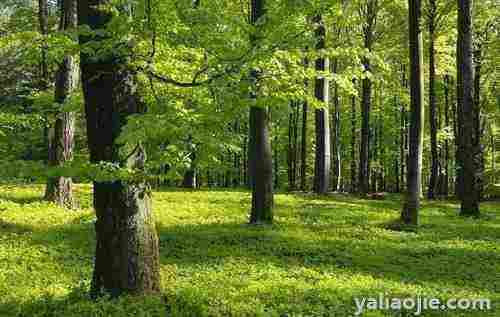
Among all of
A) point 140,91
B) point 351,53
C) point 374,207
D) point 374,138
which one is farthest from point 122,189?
point 374,138

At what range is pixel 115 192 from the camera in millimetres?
7219

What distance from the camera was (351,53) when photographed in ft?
25.4

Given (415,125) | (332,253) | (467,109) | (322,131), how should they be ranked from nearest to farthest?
(332,253) < (415,125) < (467,109) < (322,131)

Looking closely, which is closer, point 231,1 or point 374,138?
point 231,1

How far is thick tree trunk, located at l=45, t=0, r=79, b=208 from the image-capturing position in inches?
588

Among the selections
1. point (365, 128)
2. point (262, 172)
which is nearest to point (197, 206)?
point (262, 172)

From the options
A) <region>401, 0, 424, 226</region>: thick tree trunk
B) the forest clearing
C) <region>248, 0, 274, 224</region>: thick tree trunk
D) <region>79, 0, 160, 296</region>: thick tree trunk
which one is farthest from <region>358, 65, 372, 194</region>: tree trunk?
<region>79, 0, 160, 296</region>: thick tree trunk

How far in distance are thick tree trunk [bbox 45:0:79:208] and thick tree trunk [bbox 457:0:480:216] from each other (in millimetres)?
13701

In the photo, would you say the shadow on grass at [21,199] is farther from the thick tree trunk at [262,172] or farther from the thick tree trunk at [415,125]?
the thick tree trunk at [415,125]

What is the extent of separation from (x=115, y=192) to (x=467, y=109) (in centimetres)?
1608

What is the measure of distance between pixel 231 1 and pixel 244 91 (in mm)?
19849

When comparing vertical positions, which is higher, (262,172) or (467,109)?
(467,109)

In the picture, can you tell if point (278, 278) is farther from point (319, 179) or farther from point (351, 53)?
point (319, 179)

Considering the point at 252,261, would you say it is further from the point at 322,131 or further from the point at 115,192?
the point at 322,131
